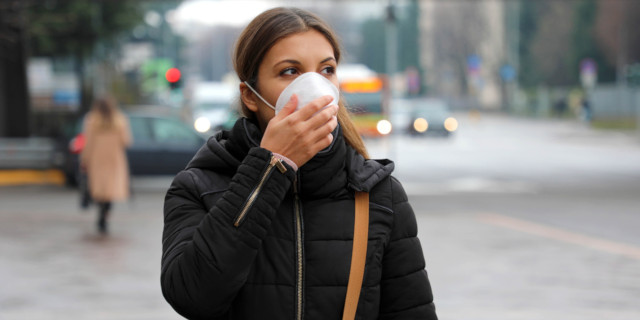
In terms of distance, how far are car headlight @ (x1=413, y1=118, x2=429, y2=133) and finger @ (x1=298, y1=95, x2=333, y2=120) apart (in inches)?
1675

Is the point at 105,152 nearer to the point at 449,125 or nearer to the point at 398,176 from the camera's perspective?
the point at 398,176

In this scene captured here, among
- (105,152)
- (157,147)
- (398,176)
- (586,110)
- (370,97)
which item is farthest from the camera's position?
(586,110)

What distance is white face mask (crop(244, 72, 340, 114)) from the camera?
195 cm

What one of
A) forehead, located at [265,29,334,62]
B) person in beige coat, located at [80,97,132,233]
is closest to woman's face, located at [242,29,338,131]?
forehead, located at [265,29,334,62]

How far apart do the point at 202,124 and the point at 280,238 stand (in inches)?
1122

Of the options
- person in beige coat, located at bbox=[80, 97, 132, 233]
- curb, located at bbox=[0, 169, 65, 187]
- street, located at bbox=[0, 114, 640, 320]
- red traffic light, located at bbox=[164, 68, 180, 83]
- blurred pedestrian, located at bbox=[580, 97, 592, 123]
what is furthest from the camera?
blurred pedestrian, located at bbox=[580, 97, 592, 123]

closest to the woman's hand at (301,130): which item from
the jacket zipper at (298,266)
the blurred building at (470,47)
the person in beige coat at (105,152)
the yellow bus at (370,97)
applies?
the jacket zipper at (298,266)

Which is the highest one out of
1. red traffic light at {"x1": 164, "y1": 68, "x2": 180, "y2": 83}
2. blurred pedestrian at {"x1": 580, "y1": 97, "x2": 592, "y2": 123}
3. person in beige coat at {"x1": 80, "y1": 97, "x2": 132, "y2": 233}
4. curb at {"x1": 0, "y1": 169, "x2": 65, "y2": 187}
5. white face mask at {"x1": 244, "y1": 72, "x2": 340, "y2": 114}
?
white face mask at {"x1": 244, "y1": 72, "x2": 340, "y2": 114}

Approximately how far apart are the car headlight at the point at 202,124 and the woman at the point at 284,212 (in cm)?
2728

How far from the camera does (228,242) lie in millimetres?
1944

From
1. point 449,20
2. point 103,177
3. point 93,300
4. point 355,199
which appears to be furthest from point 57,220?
point 449,20

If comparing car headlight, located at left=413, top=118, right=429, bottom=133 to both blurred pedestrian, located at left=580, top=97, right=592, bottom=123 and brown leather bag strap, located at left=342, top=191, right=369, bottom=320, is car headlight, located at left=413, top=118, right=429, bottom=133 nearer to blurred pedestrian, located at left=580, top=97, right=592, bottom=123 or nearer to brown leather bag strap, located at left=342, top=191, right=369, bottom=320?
blurred pedestrian, located at left=580, top=97, right=592, bottom=123

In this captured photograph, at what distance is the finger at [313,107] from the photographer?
6.27ft

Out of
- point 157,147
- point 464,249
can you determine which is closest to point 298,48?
point 464,249
